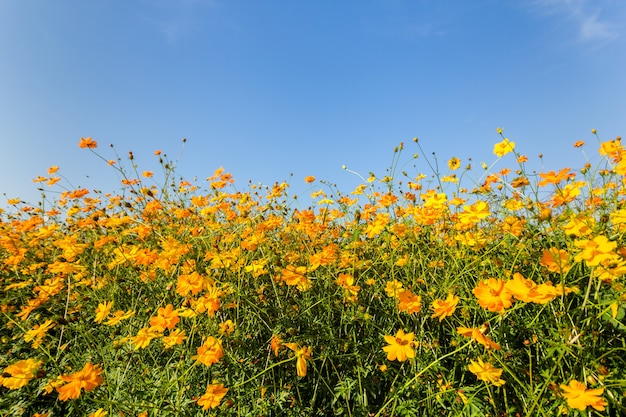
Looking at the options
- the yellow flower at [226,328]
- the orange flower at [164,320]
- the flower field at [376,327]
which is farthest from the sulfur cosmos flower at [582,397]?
the orange flower at [164,320]

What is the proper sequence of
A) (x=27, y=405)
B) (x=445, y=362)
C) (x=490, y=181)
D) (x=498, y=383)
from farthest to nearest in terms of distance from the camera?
(x=490, y=181) < (x=27, y=405) < (x=445, y=362) < (x=498, y=383)

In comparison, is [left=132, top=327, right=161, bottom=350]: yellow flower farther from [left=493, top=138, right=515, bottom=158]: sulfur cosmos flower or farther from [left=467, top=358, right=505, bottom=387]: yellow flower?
[left=493, top=138, right=515, bottom=158]: sulfur cosmos flower

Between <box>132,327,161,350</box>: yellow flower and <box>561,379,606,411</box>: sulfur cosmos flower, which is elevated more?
<box>132,327,161,350</box>: yellow flower

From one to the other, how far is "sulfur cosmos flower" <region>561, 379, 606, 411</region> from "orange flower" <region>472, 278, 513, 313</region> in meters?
0.24

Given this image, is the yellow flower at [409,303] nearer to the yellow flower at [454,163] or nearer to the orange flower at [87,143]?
the yellow flower at [454,163]

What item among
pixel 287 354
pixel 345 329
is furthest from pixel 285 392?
pixel 345 329

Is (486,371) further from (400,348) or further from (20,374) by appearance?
(20,374)

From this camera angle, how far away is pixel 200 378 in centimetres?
150

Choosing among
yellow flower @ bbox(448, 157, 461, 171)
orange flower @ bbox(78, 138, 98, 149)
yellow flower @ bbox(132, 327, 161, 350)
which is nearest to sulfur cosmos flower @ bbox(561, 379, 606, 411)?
yellow flower @ bbox(132, 327, 161, 350)

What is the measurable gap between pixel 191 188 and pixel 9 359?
194 cm

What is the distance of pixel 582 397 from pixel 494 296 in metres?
0.29

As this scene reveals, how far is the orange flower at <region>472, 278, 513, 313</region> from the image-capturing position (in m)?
1.02

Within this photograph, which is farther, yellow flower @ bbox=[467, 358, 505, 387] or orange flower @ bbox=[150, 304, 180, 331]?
orange flower @ bbox=[150, 304, 180, 331]

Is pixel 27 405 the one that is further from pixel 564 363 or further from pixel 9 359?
pixel 564 363
